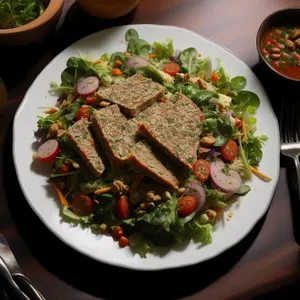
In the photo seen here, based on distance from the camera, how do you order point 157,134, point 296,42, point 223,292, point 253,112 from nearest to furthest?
point 223,292
point 157,134
point 253,112
point 296,42

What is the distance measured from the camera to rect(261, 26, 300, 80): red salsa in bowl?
11.5 ft

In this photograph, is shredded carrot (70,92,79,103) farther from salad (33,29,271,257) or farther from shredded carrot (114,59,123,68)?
shredded carrot (114,59,123,68)

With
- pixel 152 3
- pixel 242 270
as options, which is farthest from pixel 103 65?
pixel 242 270

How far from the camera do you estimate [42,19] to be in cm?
327

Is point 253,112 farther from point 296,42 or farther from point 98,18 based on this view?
point 98,18

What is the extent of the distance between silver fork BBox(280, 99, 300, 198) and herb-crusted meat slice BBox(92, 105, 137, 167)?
1.09 m

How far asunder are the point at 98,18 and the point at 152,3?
530 mm

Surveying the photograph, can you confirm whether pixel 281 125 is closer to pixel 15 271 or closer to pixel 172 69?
pixel 172 69

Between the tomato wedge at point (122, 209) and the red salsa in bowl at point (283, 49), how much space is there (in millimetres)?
1607

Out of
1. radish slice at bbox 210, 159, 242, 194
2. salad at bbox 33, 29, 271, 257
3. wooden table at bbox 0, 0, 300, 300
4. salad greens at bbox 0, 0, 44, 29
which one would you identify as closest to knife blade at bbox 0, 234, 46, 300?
wooden table at bbox 0, 0, 300, 300

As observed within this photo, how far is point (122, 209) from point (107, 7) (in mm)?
1677

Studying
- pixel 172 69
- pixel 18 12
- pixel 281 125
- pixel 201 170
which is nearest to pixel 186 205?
pixel 201 170

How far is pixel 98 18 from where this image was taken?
381 cm

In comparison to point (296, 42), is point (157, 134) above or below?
below
